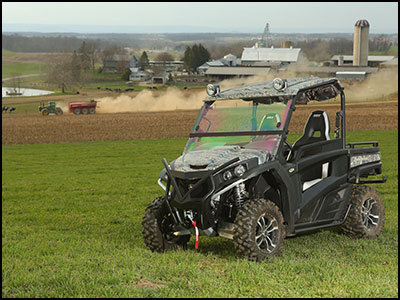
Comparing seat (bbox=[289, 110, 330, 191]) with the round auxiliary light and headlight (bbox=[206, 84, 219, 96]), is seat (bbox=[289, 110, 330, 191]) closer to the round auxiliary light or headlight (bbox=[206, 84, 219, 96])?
the round auxiliary light

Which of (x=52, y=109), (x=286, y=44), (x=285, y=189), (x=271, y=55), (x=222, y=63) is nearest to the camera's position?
(x=285, y=189)

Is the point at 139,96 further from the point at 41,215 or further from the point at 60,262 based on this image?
the point at 60,262

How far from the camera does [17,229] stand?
1220cm

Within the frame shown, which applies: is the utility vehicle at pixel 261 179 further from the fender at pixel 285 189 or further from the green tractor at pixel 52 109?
the green tractor at pixel 52 109

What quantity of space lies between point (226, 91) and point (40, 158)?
21.7 meters

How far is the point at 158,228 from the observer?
8625mm

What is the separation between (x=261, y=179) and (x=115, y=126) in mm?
35458

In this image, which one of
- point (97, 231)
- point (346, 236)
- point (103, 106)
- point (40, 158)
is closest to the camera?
point (346, 236)

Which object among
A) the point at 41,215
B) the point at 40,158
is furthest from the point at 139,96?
the point at 41,215

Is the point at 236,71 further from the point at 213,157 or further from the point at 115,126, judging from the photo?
the point at 213,157

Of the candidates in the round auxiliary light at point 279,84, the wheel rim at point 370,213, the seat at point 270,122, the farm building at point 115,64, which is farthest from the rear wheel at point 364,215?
the farm building at point 115,64

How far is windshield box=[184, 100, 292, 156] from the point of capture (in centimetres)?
852

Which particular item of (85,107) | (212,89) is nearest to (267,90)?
(212,89)

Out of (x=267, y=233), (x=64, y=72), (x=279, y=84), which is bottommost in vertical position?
(x=64, y=72)
